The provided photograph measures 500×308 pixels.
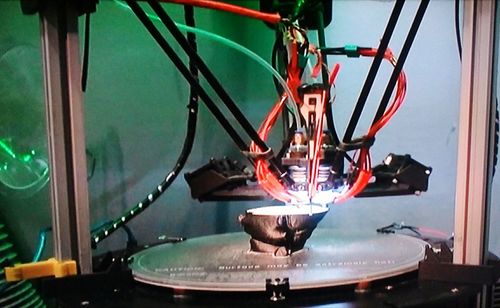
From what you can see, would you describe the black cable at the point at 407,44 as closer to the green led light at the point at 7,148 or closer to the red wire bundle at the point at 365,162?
the red wire bundle at the point at 365,162

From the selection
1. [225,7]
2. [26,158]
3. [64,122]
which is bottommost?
[26,158]

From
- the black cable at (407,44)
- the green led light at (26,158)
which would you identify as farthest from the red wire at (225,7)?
the green led light at (26,158)

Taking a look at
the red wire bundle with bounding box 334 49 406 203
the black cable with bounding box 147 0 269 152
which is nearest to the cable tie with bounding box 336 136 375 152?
the red wire bundle with bounding box 334 49 406 203

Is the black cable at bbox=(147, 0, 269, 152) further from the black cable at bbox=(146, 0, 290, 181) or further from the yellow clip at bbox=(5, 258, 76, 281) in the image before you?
the yellow clip at bbox=(5, 258, 76, 281)

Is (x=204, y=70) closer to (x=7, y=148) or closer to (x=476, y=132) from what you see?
(x=476, y=132)

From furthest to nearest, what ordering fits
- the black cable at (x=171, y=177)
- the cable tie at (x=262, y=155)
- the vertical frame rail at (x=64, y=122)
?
the black cable at (x=171, y=177) → the cable tie at (x=262, y=155) → the vertical frame rail at (x=64, y=122)

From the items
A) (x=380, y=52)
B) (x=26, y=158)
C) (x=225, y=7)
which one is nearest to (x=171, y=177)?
(x=26, y=158)

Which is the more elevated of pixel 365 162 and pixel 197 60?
pixel 197 60

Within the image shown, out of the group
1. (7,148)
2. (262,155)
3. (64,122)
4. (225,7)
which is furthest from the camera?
(7,148)

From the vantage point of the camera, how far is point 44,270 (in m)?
0.72

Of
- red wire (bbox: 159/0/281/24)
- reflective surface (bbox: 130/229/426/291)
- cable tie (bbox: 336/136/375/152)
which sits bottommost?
reflective surface (bbox: 130/229/426/291)

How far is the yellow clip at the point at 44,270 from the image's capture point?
0.71 meters

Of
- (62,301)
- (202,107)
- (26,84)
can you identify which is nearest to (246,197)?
(62,301)

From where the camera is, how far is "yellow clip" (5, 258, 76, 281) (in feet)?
2.32
